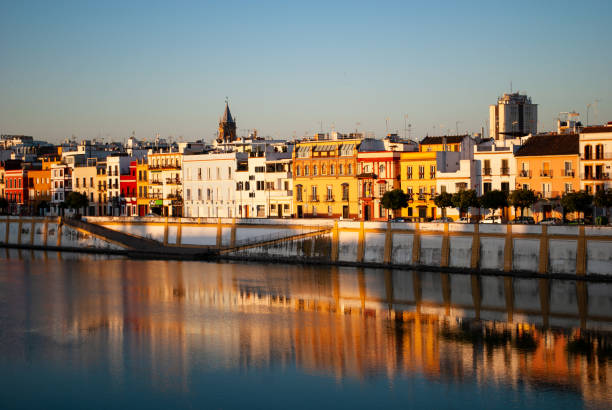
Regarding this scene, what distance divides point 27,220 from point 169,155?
46.9 ft

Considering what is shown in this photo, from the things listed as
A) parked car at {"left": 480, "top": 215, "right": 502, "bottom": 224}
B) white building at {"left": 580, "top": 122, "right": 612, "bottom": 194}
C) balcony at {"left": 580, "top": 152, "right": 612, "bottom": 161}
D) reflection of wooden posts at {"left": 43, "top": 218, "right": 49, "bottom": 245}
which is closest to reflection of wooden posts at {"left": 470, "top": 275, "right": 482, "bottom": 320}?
parked car at {"left": 480, "top": 215, "right": 502, "bottom": 224}

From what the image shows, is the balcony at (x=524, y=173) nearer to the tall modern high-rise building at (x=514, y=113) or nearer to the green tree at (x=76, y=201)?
the green tree at (x=76, y=201)

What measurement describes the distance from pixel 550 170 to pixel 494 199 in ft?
16.2

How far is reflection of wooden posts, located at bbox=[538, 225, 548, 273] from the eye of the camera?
5228cm

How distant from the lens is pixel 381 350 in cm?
3666

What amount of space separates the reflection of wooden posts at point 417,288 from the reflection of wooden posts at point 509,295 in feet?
14.2

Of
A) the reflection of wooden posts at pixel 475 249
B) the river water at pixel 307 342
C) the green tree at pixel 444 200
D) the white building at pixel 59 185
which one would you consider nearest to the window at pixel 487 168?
the green tree at pixel 444 200

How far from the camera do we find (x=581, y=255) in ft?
167

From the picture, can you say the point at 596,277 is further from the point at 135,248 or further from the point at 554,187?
the point at 135,248

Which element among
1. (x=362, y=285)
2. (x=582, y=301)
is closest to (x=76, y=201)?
(x=362, y=285)

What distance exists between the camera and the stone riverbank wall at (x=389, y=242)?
5156 cm

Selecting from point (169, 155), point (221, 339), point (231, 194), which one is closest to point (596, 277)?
point (221, 339)

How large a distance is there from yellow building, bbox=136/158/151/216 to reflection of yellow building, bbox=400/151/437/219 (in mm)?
28049

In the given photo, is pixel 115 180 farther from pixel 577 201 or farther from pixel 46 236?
pixel 577 201
